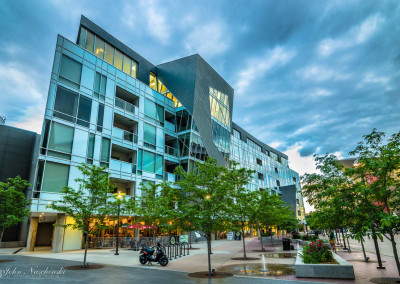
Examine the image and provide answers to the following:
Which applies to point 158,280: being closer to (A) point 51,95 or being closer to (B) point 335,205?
(B) point 335,205

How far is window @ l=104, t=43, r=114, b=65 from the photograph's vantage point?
31.7 meters

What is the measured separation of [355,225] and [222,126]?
3348 centimetres

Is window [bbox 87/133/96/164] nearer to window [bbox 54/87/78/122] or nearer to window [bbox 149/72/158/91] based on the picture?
window [bbox 54/87/78/122]

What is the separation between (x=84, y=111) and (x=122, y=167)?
7129 millimetres

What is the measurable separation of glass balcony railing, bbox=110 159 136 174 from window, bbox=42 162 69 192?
4.90 metres

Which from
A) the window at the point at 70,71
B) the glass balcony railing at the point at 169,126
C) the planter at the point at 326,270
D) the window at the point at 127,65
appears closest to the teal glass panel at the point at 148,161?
the glass balcony railing at the point at 169,126

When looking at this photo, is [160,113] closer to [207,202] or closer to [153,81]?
[153,81]

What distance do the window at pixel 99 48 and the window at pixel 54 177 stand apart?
1426cm

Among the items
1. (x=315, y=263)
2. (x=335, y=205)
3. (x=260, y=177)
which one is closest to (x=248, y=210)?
(x=315, y=263)

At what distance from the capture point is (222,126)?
141 feet

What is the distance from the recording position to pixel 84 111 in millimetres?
26609

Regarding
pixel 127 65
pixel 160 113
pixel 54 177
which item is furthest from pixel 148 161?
pixel 127 65

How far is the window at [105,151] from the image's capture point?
2728 cm

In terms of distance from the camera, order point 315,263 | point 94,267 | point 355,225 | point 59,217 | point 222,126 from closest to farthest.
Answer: point 355,225 < point 315,263 < point 94,267 < point 59,217 < point 222,126
